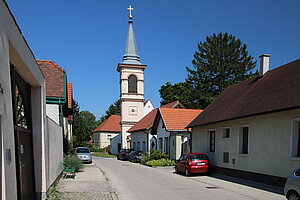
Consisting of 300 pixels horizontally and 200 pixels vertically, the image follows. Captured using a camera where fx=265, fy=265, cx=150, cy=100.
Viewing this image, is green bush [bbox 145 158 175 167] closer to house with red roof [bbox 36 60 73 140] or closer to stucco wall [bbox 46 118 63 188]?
house with red roof [bbox 36 60 73 140]

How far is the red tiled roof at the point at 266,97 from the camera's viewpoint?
39.6ft

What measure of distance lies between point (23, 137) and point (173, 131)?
62.1 ft

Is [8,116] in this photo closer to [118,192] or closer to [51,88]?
[118,192]

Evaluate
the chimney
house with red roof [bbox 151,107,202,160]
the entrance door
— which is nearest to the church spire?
house with red roof [bbox 151,107,202,160]

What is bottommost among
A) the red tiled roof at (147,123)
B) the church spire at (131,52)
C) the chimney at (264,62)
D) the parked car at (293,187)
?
the red tiled roof at (147,123)

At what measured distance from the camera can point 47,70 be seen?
1527 cm

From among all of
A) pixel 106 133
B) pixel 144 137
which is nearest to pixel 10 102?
pixel 144 137

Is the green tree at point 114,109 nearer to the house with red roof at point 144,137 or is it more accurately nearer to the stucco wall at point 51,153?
the house with red roof at point 144,137

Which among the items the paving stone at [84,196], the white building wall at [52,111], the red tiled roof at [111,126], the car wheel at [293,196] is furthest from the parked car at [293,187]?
the red tiled roof at [111,126]

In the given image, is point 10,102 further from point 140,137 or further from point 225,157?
point 140,137

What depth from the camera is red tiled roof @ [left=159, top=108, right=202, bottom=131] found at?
83.6 feet

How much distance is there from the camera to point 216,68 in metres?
44.3

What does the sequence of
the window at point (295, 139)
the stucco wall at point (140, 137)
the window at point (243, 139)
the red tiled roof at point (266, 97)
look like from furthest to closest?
the stucco wall at point (140, 137)
the window at point (243, 139)
the red tiled roof at point (266, 97)
the window at point (295, 139)

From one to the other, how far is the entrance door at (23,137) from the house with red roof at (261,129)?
981 cm
